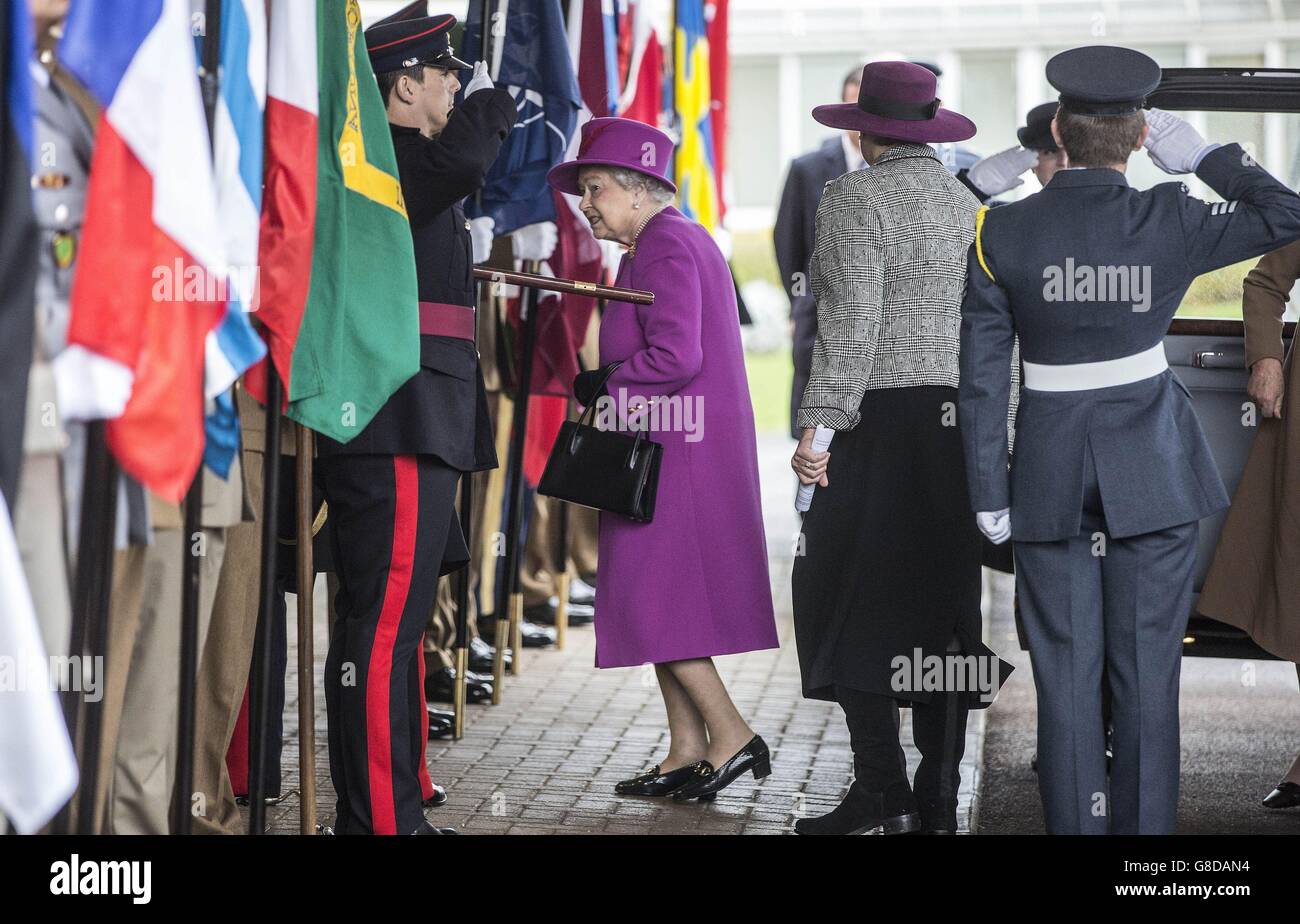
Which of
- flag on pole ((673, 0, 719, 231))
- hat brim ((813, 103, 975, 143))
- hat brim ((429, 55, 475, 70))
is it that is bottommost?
hat brim ((813, 103, 975, 143))

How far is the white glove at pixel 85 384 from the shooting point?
2.93 metres

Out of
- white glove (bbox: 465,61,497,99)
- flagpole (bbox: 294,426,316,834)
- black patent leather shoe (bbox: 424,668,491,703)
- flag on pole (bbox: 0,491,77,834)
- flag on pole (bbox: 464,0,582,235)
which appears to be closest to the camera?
flag on pole (bbox: 0,491,77,834)

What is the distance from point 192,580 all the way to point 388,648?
0.62m

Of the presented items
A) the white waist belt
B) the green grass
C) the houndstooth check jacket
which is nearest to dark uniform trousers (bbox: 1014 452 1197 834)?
the white waist belt

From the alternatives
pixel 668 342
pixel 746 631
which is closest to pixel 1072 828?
pixel 746 631

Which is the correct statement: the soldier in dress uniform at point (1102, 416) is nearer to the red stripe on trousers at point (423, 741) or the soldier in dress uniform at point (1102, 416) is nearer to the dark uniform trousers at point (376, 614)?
the dark uniform trousers at point (376, 614)

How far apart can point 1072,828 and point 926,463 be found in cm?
102

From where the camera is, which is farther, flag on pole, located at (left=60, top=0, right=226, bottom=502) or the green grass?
the green grass

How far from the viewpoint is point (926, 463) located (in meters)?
4.16

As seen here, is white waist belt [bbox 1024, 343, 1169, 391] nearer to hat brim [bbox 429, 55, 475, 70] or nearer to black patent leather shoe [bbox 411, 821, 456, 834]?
hat brim [bbox 429, 55, 475, 70]

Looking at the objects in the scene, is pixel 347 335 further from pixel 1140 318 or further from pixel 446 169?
pixel 1140 318

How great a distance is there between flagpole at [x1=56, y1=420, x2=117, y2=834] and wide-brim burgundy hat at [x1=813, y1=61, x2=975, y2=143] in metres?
2.15

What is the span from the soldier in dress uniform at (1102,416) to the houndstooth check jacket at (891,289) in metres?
0.46

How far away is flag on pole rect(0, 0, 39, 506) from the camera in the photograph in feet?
8.96
